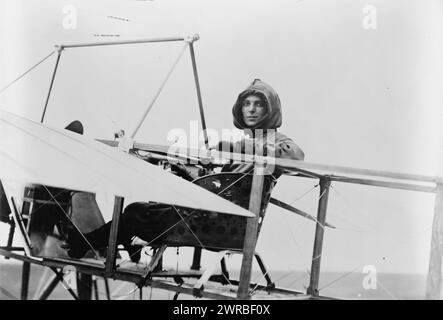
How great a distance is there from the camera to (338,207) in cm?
502

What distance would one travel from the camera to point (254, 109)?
15.8ft

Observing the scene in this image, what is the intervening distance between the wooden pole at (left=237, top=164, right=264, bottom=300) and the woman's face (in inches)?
45.5

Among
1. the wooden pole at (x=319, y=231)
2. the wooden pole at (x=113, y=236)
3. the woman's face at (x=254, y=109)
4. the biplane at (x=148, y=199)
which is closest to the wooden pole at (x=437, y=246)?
the biplane at (x=148, y=199)

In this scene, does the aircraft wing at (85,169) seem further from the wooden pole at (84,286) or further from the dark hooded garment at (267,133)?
the wooden pole at (84,286)

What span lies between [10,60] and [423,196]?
12.6 ft

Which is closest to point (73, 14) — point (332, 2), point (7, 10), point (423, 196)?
point (7, 10)

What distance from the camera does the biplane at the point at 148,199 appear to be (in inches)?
140

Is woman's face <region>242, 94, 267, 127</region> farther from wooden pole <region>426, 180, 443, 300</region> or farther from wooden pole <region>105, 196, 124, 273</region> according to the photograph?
wooden pole <region>426, 180, 443, 300</region>

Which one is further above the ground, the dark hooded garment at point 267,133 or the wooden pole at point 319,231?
the dark hooded garment at point 267,133

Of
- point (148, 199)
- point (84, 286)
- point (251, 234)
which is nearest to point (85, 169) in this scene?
point (148, 199)

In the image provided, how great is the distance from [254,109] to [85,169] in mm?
1762

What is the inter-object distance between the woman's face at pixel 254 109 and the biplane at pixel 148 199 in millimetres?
597

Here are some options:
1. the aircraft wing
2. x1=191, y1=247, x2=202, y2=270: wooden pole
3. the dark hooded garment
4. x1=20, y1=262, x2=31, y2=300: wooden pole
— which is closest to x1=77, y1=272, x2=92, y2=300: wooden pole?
x1=20, y1=262, x2=31, y2=300: wooden pole
